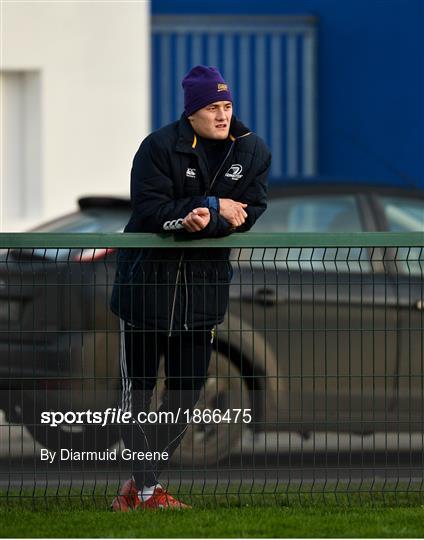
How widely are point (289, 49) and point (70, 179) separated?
4332 millimetres

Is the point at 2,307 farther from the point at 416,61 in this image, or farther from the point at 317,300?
the point at 416,61

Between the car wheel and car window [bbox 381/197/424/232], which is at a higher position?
car window [bbox 381/197/424/232]

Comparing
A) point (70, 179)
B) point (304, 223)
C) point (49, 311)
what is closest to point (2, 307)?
point (49, 311)

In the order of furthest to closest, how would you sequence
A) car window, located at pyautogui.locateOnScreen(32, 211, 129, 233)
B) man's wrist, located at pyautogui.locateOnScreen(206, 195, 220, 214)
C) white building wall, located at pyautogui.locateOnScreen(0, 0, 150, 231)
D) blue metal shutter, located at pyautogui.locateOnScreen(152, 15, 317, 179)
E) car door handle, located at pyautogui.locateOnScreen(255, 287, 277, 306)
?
blue metal shutter, located at pyautogui.locateOnScreen(152, 15, 317, 179)
white building wall, located at pyautogui.locateOnScreen(0, 0, 150, 231)
car window, located at pyautogui.locateOnScreen(32, 211, 129, 233)
car door handle, located at pyautogui.locateOnScreen(255, 287, 277, 306)
man's wrist, located at pyautogui.locateOnScreen(206, 195, 220, 214)

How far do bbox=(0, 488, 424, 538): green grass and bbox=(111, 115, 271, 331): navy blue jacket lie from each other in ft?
2.62

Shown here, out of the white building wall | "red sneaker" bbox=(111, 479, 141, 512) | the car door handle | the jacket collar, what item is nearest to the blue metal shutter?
the white building wall

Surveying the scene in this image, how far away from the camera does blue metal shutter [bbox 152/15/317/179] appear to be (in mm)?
16719

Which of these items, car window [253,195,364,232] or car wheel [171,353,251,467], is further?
car window [253,195,364,232]

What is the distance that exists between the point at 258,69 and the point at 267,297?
10409 millimetres

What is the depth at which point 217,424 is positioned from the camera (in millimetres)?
6680

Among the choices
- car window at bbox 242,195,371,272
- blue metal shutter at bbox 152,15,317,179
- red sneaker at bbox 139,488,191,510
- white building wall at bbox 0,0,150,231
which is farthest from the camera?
blue metal shutter at bbox 152,15,317,179

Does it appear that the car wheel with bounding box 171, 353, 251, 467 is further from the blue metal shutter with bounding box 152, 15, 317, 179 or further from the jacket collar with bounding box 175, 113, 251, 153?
the blue metal shutter with bounding box 152, 15, 317, 179

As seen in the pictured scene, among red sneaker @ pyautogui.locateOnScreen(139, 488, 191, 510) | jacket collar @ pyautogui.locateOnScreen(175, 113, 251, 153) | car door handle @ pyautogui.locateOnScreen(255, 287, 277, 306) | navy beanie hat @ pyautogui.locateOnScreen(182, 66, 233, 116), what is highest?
navy beanie hat @ pyautogui.locateOnScreen(182, 66, 233, 116)

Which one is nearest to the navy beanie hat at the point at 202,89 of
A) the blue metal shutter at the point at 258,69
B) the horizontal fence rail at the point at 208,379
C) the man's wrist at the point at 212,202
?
the man's wrist at the point at 212,202
